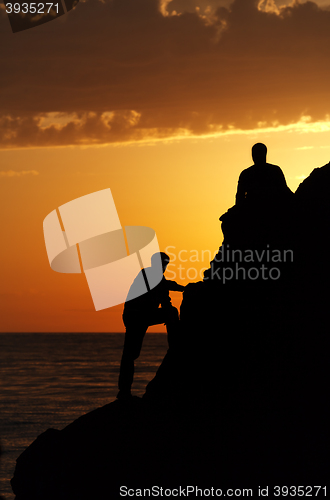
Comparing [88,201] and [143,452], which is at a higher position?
[88,201]

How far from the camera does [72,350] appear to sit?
488 ft

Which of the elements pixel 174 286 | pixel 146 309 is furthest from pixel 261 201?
pixel 146 309

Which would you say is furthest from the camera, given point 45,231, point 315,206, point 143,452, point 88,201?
point 88,201

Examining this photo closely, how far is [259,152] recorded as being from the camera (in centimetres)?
962

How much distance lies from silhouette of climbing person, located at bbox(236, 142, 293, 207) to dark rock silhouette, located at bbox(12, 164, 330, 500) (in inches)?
13.8

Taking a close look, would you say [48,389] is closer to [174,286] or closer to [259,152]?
[174,286]

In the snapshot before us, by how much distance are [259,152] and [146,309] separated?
157 inches

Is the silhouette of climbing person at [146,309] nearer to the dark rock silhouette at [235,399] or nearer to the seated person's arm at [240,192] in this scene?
the dark rock silhouette at [235,399]

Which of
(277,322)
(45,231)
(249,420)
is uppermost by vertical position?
(45,231)

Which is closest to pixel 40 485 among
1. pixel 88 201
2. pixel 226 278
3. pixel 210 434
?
pixel 210 434

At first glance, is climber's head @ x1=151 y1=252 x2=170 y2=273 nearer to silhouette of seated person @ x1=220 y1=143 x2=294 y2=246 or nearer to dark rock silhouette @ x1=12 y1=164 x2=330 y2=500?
dark rock silhouette @ x1=12 y1=164 x2=330 y2=500

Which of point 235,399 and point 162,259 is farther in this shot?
point 162,259

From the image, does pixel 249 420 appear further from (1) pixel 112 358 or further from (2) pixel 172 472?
(1) pixel 112 358

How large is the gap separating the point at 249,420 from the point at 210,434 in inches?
31.0
